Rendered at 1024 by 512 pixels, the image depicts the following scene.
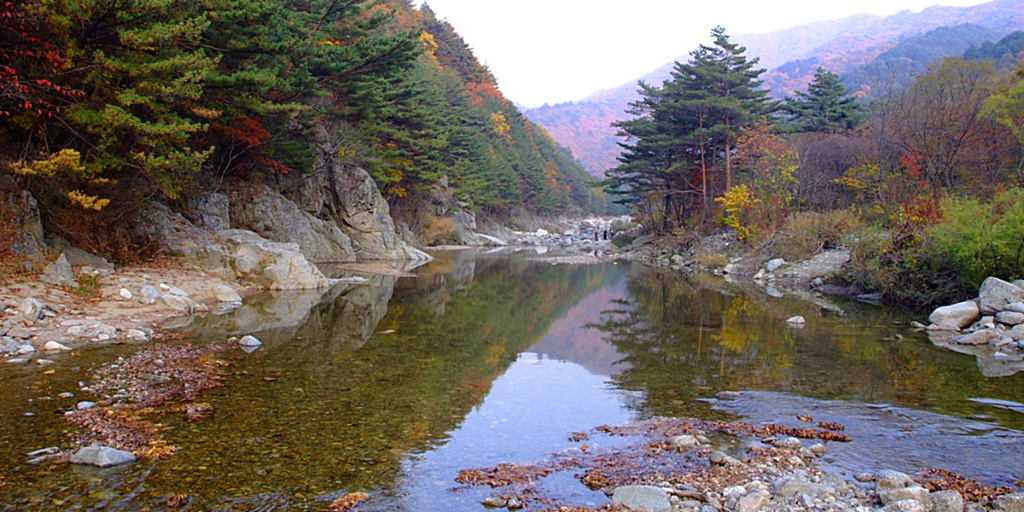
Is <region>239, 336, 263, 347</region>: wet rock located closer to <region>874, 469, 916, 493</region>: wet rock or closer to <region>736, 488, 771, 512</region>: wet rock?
<region>736, 488, 771, 512</region>: wet rock

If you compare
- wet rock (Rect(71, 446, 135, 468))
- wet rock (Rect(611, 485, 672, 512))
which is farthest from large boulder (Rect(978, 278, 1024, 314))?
wet rock (Rect(71, 446, 135, 468))

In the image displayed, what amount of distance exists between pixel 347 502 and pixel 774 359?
28.1 feet

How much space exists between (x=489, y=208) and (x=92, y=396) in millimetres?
63756

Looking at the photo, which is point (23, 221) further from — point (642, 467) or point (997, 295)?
point (997, 295)

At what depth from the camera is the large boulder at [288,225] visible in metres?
23.9

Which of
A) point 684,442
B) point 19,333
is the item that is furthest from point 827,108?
point 19,333

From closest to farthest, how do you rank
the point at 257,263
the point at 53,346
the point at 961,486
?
1. the point at 961,486
2. the point at 53,346
3. the point at 257,263

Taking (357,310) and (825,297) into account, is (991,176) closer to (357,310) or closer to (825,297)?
(825,297)

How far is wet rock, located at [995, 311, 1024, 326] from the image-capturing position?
12383 millimetres

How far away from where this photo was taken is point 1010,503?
14.8 ft

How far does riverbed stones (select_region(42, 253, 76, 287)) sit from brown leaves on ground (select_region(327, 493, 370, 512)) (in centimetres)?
1033

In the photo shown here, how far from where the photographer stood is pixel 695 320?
→ 1560cm

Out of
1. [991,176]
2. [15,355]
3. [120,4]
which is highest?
[120,4]

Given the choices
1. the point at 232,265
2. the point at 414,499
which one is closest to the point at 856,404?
the point at 414,499
